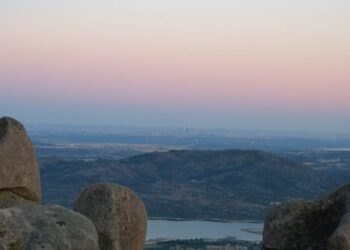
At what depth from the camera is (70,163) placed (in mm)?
171125

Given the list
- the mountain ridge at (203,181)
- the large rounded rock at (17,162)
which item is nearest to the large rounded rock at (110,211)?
the large rounded rock at (17,162)

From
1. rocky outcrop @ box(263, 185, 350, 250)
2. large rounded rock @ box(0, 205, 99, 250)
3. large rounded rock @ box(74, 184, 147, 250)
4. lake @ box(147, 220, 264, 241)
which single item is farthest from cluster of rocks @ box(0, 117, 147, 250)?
lake @ box(147, 220, 264, 241)

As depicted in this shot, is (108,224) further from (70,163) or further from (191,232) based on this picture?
(70,163)

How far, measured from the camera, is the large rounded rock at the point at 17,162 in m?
17.1

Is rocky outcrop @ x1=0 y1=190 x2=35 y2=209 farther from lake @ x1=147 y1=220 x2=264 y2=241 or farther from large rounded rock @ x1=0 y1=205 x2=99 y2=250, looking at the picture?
lake @ x1=147 y1=220 x2=264 y2=241

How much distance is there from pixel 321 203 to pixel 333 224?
1.99 ft

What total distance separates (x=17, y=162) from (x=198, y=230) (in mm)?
98824

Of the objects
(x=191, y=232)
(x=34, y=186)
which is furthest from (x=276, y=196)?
(x=34, y=186)

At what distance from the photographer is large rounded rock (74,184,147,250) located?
17375 millimetres

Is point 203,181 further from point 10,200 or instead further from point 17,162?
point 10,200

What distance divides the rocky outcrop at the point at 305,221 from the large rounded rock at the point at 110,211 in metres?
3.44

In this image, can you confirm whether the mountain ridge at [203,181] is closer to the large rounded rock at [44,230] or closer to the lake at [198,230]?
the lake at [198,230]

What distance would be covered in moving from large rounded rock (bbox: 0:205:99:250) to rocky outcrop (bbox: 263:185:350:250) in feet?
14.3

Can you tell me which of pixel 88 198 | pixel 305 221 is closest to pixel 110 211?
pixel 88 198
